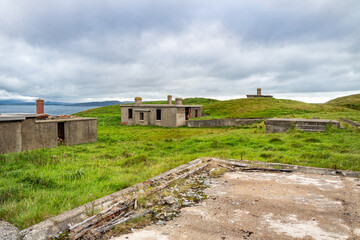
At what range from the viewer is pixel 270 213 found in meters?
4.27

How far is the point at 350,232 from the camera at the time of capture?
3602 mm

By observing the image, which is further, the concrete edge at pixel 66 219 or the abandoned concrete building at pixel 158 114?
the abandoned concrete building at pixel 158 114

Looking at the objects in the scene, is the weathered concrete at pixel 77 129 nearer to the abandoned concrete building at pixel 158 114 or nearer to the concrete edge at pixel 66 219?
the abandoned concrete building at pixel 158 114

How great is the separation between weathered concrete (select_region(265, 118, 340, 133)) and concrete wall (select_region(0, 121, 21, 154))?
14577 mm

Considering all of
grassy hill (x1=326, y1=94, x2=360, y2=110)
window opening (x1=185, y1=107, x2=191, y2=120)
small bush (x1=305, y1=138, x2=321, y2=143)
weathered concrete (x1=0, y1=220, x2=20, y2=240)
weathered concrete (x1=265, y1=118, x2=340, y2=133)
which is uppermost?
grassy hill (x1=326, y1=94, x2=360, y2=110)

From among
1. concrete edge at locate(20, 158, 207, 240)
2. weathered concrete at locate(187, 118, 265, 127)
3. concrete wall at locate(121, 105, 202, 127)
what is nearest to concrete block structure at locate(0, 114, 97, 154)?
concrete edge at locate(20, 158, 207, 240)

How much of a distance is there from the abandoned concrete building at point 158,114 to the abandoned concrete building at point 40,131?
40.9 feet

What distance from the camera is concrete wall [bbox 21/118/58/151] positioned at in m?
14.9

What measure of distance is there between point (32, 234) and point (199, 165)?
489 centimetres

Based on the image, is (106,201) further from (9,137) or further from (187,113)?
(187,113)

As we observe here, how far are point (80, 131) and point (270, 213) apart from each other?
18.0 metres

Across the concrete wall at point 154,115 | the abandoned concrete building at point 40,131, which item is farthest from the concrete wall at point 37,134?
the concrete wall at point 154,115

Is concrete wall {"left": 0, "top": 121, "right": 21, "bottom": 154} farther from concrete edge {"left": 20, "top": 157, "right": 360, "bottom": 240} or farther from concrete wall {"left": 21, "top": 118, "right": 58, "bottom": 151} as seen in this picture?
concrete edge {"left": 20, "top": 157, "right": 360, "bottom": 240}

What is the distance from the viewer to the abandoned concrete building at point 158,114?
31719 millimetres
